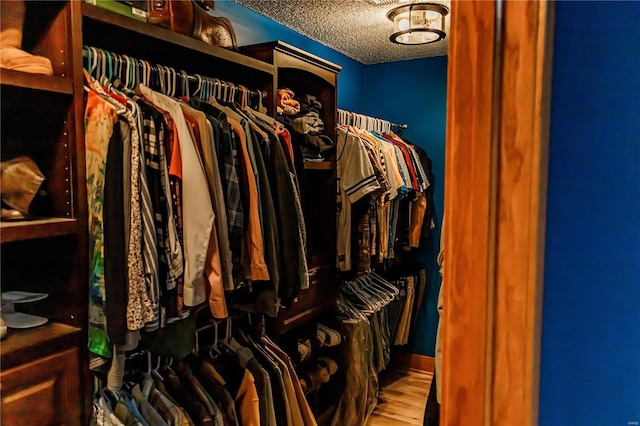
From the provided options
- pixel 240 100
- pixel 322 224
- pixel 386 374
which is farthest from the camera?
pixel 386 374

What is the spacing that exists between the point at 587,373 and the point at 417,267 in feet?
7.90

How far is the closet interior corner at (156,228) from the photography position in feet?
3.64

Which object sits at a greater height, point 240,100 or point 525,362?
point 240,100

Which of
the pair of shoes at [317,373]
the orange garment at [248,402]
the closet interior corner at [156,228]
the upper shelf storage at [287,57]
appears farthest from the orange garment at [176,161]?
the pair of shoes at [317,373]

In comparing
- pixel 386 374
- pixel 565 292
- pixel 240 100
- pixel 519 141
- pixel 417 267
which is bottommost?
pixel 386 374

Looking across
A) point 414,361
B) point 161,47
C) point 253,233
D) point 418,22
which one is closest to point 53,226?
point 253,233

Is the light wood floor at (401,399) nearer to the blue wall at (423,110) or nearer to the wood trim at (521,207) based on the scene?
the blue wall at (423,110)

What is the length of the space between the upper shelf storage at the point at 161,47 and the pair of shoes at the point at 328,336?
1.11 meters

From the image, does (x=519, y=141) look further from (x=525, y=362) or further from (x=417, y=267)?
(x=417, y=267)

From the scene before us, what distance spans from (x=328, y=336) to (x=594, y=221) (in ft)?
5.61

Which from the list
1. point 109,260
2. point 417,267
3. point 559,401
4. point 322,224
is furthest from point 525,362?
point 417,267

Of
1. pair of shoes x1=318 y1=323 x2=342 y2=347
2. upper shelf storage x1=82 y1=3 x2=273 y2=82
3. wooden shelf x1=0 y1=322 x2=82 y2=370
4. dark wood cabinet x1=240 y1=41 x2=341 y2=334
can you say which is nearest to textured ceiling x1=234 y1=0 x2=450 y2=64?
dark wood cabinet x1=240 y1=41 x2=341 y2=334

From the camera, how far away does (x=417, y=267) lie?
2945 mm

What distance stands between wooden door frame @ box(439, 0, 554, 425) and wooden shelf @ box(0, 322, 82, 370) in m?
0.93
